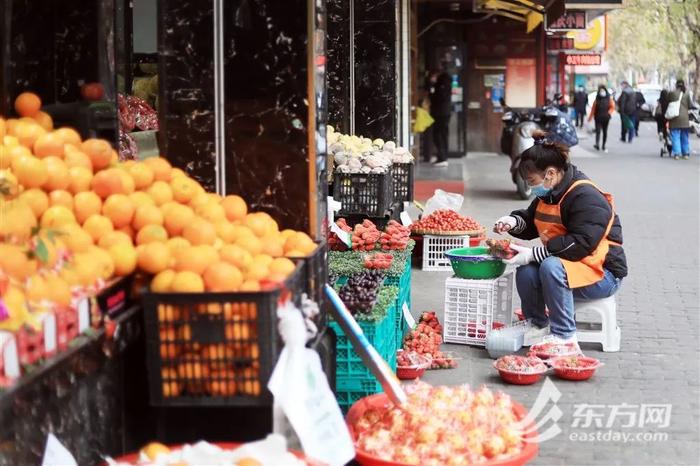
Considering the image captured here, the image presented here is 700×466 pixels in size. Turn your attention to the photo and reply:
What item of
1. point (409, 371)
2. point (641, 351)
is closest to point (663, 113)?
point (641, 351)

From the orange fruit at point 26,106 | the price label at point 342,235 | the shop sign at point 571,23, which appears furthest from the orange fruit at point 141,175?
the shop sign at point 571,23

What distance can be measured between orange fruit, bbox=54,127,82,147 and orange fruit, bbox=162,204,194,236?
0.55 metres

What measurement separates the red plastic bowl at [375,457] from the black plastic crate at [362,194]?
469 centimetres

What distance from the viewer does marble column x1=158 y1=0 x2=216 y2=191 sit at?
4.86m

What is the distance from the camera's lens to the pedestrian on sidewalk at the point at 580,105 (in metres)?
43.0

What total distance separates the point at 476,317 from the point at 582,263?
894 millimetres

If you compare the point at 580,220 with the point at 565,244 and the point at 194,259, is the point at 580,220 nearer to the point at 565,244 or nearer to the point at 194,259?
the point at 565,244

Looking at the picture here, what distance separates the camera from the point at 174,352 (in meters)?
3.69

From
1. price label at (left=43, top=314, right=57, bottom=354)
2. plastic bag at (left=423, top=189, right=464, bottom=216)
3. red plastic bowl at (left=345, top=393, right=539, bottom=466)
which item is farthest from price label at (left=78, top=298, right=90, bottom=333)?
plastic bag at (left=423, top=189, right=464, bottom=216)

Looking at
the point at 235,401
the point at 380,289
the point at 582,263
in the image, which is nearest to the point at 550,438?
the point at 380,289

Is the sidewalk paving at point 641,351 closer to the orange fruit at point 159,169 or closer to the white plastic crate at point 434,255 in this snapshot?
the white plastic crate at point 434,255

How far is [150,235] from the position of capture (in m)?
3.96

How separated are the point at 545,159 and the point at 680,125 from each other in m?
19.5

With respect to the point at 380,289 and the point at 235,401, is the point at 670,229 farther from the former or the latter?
the point at 235,401
